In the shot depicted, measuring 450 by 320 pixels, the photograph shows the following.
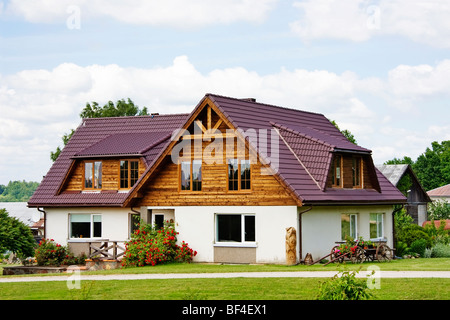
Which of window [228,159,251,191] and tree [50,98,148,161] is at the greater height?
tree [50,98,148,161]

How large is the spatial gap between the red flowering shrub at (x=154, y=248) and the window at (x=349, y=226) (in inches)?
243

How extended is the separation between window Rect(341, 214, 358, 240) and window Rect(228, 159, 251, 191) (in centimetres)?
444

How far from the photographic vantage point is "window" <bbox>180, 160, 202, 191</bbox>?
29.6m

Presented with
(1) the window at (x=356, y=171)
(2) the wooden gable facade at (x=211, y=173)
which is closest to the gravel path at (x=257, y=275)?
(2) the wooden gable facade at (x=211, y=173)

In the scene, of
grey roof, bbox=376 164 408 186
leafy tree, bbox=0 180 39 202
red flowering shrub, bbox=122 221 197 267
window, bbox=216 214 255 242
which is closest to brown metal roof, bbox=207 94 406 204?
window, bbox=216 214 255 242

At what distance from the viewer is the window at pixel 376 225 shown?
3180 cm

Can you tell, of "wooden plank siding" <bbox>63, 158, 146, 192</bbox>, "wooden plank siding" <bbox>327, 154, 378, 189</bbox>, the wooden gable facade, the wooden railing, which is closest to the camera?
the wooden gable facade

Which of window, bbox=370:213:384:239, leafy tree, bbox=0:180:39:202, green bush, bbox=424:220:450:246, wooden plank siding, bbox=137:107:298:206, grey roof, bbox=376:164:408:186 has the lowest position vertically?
green bush, bbox=424:220:450:246

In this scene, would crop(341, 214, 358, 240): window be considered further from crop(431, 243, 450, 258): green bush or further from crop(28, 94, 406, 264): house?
crop(431, 243, 450, 258): green bush

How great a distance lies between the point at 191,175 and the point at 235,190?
7.08ft

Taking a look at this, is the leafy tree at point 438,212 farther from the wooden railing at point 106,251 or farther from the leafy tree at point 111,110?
the wooden railing at point 106,251

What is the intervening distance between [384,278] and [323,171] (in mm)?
8933
